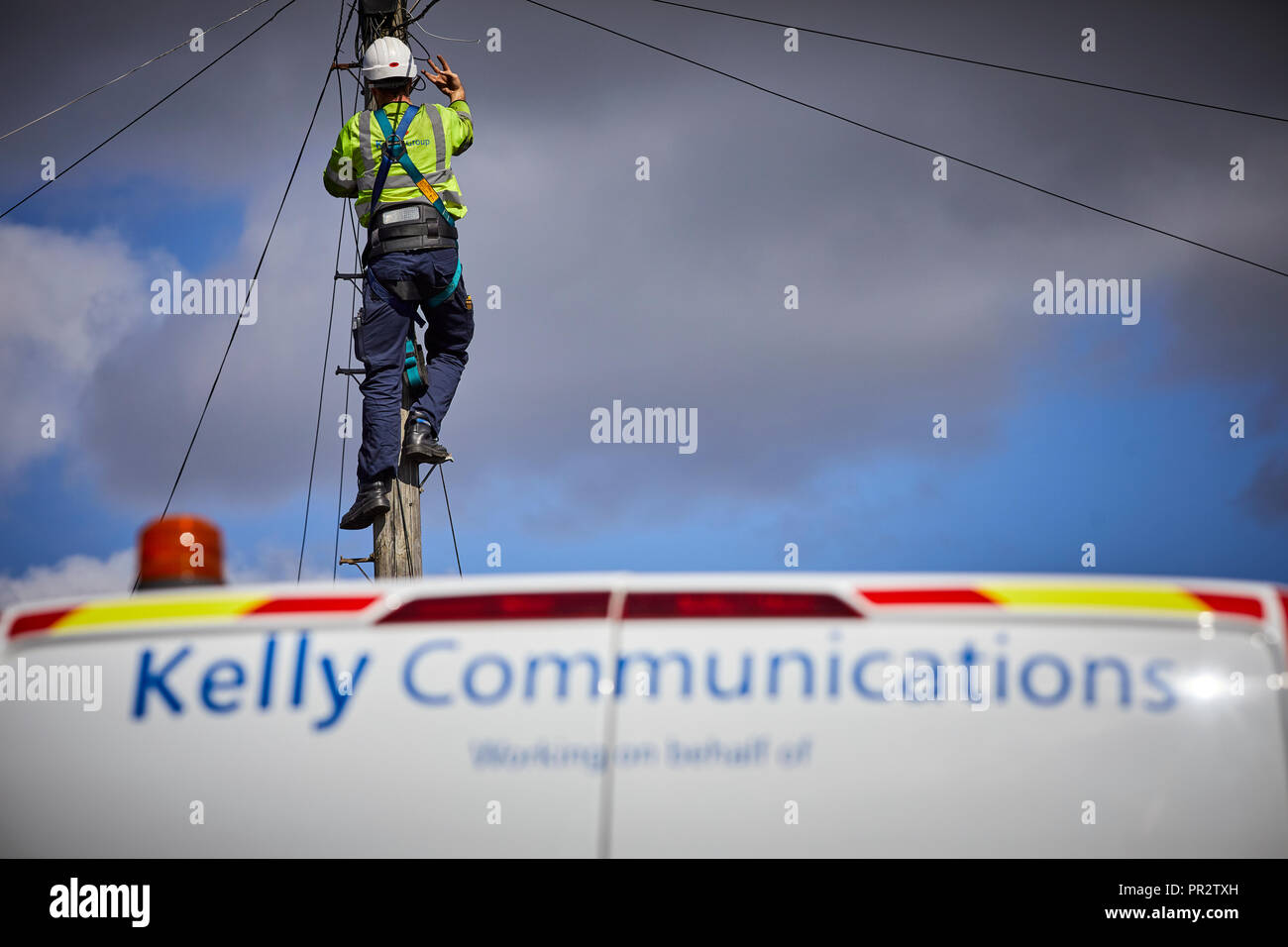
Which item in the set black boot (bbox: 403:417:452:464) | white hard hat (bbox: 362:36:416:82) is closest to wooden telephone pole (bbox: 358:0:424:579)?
black boot (bbox: 403:417:452:464)

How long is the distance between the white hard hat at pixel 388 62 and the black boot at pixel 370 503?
8.52ft

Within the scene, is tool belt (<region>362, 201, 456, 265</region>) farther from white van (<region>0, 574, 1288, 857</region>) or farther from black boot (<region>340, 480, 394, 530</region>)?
white van (<region>0, 574, 1288, 857</region>)

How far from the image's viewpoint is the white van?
2.32m

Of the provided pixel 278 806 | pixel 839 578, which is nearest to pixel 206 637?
pixel 278 806

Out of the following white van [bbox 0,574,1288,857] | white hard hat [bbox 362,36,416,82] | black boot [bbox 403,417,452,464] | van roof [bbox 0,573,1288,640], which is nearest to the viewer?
white van [bbox 0,574,1288,857]

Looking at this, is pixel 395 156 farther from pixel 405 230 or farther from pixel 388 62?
pixel 388 62

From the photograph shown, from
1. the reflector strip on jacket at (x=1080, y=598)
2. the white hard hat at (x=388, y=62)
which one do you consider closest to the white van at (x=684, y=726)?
the reflector strip on jacket at (x=1080, y=598)

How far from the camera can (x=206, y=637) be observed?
2.54 metres

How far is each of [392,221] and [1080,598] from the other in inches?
253

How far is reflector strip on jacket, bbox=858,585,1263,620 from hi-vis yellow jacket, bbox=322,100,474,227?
631 cm
